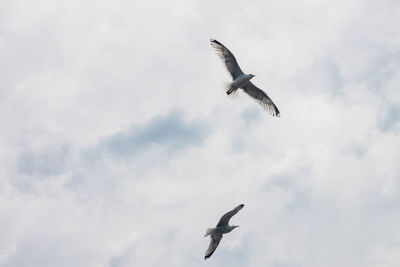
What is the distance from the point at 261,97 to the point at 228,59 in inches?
276

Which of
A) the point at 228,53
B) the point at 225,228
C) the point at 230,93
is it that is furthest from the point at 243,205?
the point at 228,53

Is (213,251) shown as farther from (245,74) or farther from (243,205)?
(245,74)

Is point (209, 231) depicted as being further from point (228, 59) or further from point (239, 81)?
point (228, 59)

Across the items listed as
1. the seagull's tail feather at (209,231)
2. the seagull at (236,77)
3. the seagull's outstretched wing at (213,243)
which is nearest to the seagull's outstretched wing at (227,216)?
the seagull's tail feather at (209,231)

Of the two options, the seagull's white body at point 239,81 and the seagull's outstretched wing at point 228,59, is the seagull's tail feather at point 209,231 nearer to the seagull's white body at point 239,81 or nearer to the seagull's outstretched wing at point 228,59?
the seagull's white body at point 239,81

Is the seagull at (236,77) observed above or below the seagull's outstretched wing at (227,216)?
above

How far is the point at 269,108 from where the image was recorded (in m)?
64.9

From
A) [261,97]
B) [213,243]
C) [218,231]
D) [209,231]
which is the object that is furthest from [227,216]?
[261,97]

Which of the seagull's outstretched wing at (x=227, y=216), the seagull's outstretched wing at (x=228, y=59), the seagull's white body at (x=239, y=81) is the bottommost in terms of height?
the seagull's outstretched wing at (x=227, y=216)

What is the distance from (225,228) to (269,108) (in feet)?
47.3

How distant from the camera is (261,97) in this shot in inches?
2530

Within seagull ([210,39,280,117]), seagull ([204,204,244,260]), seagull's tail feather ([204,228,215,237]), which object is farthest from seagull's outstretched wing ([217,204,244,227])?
seagull ([210,39,280,117])

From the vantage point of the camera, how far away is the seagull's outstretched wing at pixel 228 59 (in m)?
58.9

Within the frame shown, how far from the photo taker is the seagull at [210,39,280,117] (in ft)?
194
